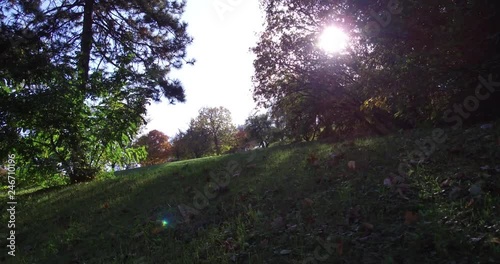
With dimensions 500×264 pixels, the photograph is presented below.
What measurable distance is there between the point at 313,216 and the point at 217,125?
47542mm

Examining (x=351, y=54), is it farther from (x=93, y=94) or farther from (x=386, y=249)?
(x=386, y=249)

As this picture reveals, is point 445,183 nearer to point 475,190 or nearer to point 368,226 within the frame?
point 475,190

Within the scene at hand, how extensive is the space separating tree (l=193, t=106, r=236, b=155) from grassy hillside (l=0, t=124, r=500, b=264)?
42774 mm

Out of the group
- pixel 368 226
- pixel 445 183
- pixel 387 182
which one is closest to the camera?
pixel 368 226

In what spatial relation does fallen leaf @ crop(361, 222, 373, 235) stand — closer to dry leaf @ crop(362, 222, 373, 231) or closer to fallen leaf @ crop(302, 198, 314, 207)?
dry leaf @ crop(362, 222, 373, 231)

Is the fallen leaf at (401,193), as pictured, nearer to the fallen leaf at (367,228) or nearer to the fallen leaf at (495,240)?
the fallen leaf at (367,228)

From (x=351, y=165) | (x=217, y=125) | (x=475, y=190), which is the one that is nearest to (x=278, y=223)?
(x=351, y=165)

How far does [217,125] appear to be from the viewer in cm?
5153

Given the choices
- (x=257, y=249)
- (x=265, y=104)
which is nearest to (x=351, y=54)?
(x=265, y=104)

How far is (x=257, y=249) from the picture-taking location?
398 centimetres

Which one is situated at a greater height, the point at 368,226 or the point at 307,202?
the point at 307,202

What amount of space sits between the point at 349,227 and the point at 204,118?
4818cm

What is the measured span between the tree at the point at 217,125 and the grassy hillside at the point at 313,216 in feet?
140

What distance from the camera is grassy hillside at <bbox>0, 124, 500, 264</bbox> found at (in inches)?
133
